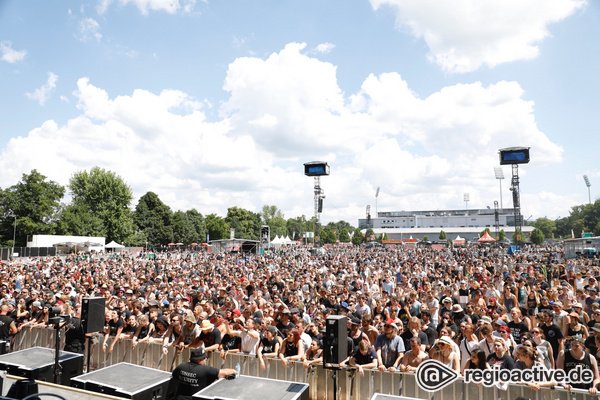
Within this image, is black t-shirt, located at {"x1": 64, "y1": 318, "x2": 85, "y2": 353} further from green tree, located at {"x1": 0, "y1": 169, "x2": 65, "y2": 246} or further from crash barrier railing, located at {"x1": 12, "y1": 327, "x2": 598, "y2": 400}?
green tree, located at {"x1": 0, "y1": 169, "x2": 65, "y2": 246}

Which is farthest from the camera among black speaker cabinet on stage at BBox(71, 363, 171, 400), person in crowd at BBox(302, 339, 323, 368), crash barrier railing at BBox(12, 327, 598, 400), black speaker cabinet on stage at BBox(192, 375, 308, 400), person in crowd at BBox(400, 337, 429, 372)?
person in crowd at BBox(302, 339, 323, 368)

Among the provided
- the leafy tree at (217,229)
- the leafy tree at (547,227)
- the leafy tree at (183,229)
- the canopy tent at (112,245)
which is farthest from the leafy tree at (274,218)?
the leafy tree at (547,227)

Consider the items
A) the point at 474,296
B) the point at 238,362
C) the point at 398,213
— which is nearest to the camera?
the point at 238,362

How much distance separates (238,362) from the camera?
6.39 metres

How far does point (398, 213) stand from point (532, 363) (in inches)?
6420

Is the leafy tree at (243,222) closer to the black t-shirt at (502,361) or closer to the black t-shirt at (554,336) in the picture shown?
the black t-shirt at (554,336)

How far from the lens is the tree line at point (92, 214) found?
182ft

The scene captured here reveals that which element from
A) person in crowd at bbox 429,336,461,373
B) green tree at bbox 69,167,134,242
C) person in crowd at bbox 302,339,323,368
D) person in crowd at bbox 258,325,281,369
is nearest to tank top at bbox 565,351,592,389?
person in crowd at bbox 429,336,461,373

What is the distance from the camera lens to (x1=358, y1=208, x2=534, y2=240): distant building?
124312 millimetres

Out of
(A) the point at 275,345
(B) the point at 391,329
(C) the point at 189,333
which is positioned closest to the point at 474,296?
(B) the point at 391,329

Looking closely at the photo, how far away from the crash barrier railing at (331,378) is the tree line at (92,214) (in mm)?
57407

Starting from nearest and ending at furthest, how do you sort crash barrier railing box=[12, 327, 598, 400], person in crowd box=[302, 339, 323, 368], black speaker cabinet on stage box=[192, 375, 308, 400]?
black speaker cabinet on stage box=[192, 375, 308, 400] < crash barrier railing box=[12, 327, 598, 400] < person in crowd box=[302, 339, 323, 368]

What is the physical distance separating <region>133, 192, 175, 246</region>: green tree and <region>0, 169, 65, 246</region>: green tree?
16.0m

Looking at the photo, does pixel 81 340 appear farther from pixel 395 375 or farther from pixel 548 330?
pixel 548 330
